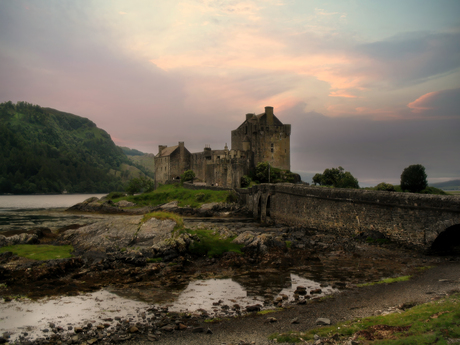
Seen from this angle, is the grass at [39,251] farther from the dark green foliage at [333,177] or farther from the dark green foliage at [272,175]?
the dark green foliage at [333,177]

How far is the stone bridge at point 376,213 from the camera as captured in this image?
70.3 ft

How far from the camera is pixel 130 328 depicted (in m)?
11.8

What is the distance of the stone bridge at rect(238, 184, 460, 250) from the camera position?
2144 cm

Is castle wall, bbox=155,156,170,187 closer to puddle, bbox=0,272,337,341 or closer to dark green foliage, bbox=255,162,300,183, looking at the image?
dark green foliage, bbox=255,162,300,183

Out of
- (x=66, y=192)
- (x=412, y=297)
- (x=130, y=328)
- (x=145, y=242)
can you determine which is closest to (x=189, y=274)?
(x=145, y=242)

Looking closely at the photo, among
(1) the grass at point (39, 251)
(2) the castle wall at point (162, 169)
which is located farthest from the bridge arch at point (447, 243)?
(2) the castle wall at point (162, 169)

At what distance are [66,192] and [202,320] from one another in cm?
16428

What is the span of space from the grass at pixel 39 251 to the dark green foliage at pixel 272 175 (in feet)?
139

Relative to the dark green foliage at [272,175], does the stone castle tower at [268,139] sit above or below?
above

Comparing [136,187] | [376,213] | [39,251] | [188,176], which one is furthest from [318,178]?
[39,251]

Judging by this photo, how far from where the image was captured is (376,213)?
26.9 metres

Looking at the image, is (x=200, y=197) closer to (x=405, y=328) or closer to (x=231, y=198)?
(x=231, y=198)

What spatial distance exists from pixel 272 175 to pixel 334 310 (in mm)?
51054

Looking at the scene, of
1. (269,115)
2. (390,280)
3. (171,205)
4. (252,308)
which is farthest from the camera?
(269,115)
